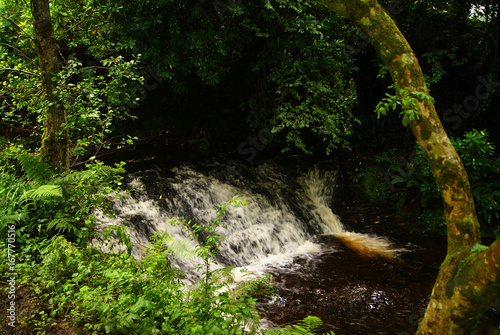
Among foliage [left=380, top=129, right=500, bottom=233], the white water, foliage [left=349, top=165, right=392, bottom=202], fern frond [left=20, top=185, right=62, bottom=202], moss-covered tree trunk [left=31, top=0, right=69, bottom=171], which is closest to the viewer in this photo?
fern frond [left=20, top=185, right=62, bottom=202]

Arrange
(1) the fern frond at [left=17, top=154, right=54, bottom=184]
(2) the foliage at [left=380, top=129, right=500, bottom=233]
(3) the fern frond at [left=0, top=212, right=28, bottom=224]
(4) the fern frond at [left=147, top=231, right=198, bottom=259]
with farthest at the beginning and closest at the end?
(2) the foliage at [left=380, top=129, right=500, bottom=233] → (1) the fern frond at [left=17, top=154, right=54, bottom=184] → (4) the fern frond at [left=147, top=231, right=198, bottom=259] → (3) the fern frond at [left=0, top=212, right=28, bottom=224]

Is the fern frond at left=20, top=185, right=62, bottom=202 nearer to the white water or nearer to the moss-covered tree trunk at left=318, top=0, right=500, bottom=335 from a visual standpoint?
the white water

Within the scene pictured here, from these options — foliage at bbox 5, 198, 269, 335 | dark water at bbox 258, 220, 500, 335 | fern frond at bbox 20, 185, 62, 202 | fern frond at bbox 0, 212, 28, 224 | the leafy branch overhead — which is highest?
the leafy branch overhead

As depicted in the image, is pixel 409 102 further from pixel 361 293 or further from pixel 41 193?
pixel 41 193

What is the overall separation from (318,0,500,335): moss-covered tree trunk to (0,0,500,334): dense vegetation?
0.66 metres

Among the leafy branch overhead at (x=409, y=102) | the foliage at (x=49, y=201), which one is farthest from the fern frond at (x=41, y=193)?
the leafy branch overhead at (x=409, y=102)

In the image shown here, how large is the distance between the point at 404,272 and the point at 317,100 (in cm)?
442

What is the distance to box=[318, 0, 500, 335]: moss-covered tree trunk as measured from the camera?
10.1 ft

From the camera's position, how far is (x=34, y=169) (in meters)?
4.56

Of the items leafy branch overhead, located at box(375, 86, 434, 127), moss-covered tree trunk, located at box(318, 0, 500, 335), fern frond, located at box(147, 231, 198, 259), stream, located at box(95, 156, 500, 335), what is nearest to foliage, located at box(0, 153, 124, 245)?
fern frond, located at box(147, 231, 198, 259)

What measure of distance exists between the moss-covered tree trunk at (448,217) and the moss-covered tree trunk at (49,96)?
4435 millimetres

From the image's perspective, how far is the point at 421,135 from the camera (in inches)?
144

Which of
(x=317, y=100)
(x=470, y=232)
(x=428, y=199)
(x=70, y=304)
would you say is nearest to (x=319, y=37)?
(x=317, y=100)

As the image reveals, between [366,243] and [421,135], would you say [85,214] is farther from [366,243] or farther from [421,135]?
[366,243]
